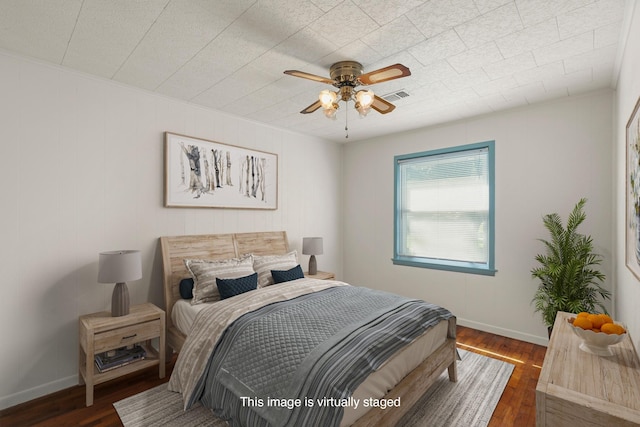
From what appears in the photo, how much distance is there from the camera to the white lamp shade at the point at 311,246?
4199mm

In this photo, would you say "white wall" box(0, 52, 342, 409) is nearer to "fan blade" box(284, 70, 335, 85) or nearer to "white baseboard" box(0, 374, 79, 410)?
"white baseboard" box(0, 374, 79, 410)

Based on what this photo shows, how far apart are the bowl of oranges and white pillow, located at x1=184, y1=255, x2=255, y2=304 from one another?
8.55 ft

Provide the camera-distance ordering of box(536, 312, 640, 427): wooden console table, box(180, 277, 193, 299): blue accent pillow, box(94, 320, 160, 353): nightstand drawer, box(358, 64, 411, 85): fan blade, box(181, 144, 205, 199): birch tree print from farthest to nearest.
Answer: box(181, 144, 205, 199): birch tree print, box(180, 277, 193, 299): blue accent pillow, box(94, 320, 160, 353): nightstand drawer, box(358, 64, 411, 85): fan blade, box(536, 312, 640, 427): wooden console table

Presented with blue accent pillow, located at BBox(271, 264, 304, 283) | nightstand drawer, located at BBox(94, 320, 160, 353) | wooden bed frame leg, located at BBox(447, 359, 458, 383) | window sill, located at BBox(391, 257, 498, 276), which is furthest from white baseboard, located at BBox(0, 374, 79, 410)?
window sill, located at BBox(391, 257, 498, 276)

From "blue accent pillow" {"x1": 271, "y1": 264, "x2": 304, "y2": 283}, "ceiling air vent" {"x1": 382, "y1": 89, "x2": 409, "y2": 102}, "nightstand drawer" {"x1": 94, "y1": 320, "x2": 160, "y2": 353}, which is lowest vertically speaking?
"nightstand drawer" {"x1": 94, "y1": 320, "x2": 160, "y2": 353}

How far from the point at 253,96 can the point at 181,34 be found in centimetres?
110

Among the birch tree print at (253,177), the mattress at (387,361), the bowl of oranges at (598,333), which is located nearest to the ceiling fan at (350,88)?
the birch tree print at (253,177)

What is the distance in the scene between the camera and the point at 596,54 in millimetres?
2326

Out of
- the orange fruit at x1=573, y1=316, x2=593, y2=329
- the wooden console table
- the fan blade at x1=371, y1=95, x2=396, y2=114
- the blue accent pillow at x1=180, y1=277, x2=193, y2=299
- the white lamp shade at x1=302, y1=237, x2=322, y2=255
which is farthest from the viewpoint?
the white lamp shade at x1=302, y1=237, x2=322, y2=255

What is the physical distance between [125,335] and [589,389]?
117 inches

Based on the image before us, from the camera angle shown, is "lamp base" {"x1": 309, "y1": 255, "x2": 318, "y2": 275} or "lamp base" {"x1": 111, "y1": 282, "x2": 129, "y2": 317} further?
"lamp base" {"x1": 309, "y1": 255, "x2": 318, "y2": 275}

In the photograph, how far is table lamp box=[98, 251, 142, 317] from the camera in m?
2.44

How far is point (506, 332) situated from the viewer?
3.61m

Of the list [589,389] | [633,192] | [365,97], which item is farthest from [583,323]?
[365,97]
